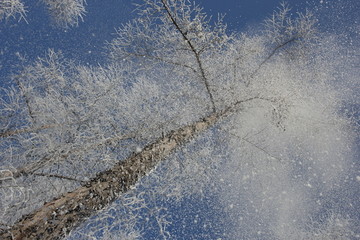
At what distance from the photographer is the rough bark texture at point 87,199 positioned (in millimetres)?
3115

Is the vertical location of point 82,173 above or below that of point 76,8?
below

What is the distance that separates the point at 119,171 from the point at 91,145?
1205 mm

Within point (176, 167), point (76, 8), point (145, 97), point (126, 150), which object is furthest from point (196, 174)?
point (76, 8)

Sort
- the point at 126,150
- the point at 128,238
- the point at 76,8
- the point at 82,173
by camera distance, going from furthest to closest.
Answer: the point at 76,8 → the point at 126,150 → the point at 82,173 → the point at 128,238

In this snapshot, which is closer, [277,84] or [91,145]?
[91,145]

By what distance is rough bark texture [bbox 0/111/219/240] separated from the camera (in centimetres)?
312

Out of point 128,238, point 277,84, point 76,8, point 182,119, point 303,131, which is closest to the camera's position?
point 128,238

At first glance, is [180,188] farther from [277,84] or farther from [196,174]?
[277,84]

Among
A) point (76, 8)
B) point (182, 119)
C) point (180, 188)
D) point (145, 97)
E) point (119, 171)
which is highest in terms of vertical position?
point (76, 8)

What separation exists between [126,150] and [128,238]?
2.27 meters

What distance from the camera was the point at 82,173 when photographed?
526cm

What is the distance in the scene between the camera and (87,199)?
3805 mm

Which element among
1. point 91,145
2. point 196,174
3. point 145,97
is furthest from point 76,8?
point 196,174

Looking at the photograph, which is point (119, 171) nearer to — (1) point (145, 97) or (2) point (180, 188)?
(2) point (180, 188)
